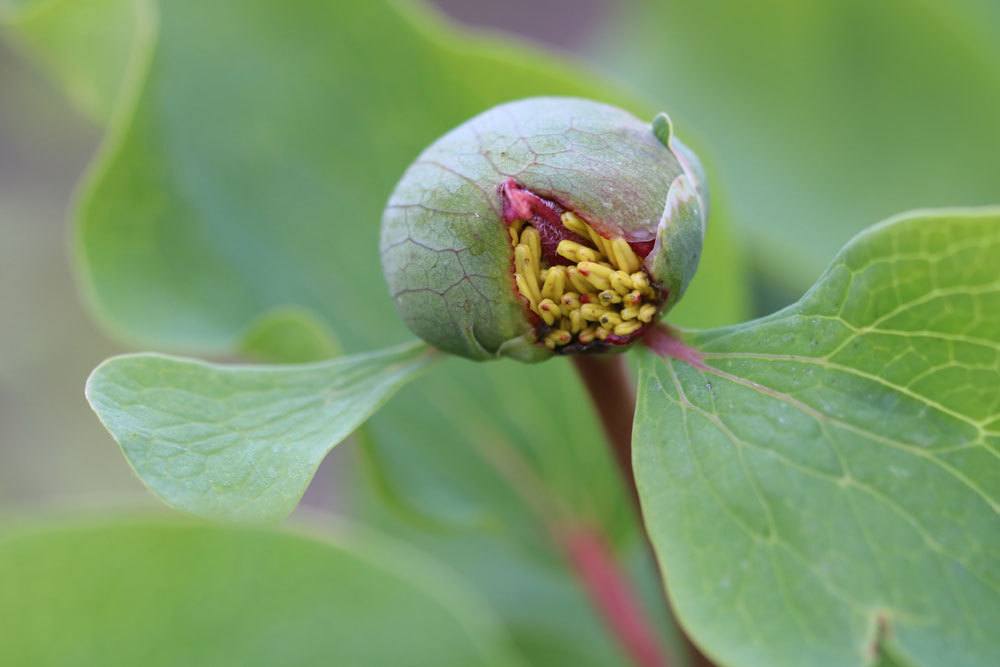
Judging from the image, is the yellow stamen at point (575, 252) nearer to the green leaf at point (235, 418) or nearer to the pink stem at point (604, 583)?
the green leaf at point (235, 418)

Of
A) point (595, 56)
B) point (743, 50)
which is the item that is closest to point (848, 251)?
point (743, 50)

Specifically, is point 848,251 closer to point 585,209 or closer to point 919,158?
point 585,209

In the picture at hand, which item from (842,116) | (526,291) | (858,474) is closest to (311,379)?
(526,291)

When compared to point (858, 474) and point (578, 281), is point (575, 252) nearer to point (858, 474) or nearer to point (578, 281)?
point (578, 281)

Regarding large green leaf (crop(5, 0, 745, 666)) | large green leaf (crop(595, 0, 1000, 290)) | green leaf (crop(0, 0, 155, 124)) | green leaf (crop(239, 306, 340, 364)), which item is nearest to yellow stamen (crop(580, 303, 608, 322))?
green leaf (crop(239, 306, 340, 364))

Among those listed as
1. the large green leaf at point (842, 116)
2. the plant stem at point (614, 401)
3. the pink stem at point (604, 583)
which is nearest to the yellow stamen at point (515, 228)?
the plant stem at point (614, 401)

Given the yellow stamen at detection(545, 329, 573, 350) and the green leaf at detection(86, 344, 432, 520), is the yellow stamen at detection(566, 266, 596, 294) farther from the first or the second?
the green leaf at detection(86, 344, 432, 520)
